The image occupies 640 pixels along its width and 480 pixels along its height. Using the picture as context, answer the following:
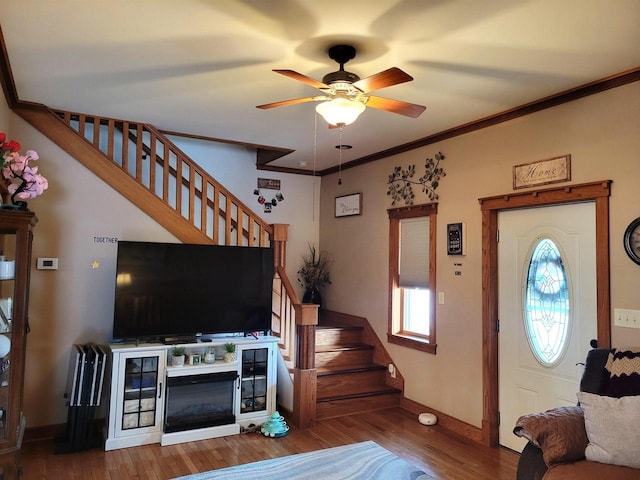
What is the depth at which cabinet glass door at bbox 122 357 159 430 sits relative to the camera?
3.81 m

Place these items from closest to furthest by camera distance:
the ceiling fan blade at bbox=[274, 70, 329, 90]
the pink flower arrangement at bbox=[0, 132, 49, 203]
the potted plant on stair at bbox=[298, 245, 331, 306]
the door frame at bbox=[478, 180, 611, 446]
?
the ceiling fan blade at bbox=[274, 70, 329, 90], the pink flower arrangement at bbox=[0, 132, 49, 203], the door frame at bbox=[478, 180, 611, 446], the potted plant on stair at bbox=[298, 245, 331, 306]

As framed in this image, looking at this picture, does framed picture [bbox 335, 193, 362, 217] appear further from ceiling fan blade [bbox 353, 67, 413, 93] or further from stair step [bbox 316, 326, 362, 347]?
ceiling fan blade [bbox 353, 67, 413, 93]

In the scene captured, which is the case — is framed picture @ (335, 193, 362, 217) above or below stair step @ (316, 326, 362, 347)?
above

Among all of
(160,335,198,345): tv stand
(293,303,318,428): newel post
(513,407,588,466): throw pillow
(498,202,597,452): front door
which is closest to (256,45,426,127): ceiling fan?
(498,202,597,452): front door

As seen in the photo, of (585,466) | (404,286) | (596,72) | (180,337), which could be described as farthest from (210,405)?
(596,72)

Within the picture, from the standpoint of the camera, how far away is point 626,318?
299 cm

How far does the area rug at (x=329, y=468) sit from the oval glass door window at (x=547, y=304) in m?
1.35

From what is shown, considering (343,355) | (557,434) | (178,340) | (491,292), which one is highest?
(491,292)

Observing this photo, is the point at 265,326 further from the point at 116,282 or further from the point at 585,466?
the point at 585,466

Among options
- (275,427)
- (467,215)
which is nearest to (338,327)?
(275,427)

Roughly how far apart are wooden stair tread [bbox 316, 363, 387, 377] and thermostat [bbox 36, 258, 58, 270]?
8.94 ft

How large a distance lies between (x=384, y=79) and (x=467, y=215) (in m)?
2.15

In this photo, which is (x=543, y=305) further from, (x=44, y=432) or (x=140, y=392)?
(x=44, y=432)

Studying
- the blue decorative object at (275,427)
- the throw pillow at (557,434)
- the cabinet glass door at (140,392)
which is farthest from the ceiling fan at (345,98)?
the blue decorative object at (275,427)
